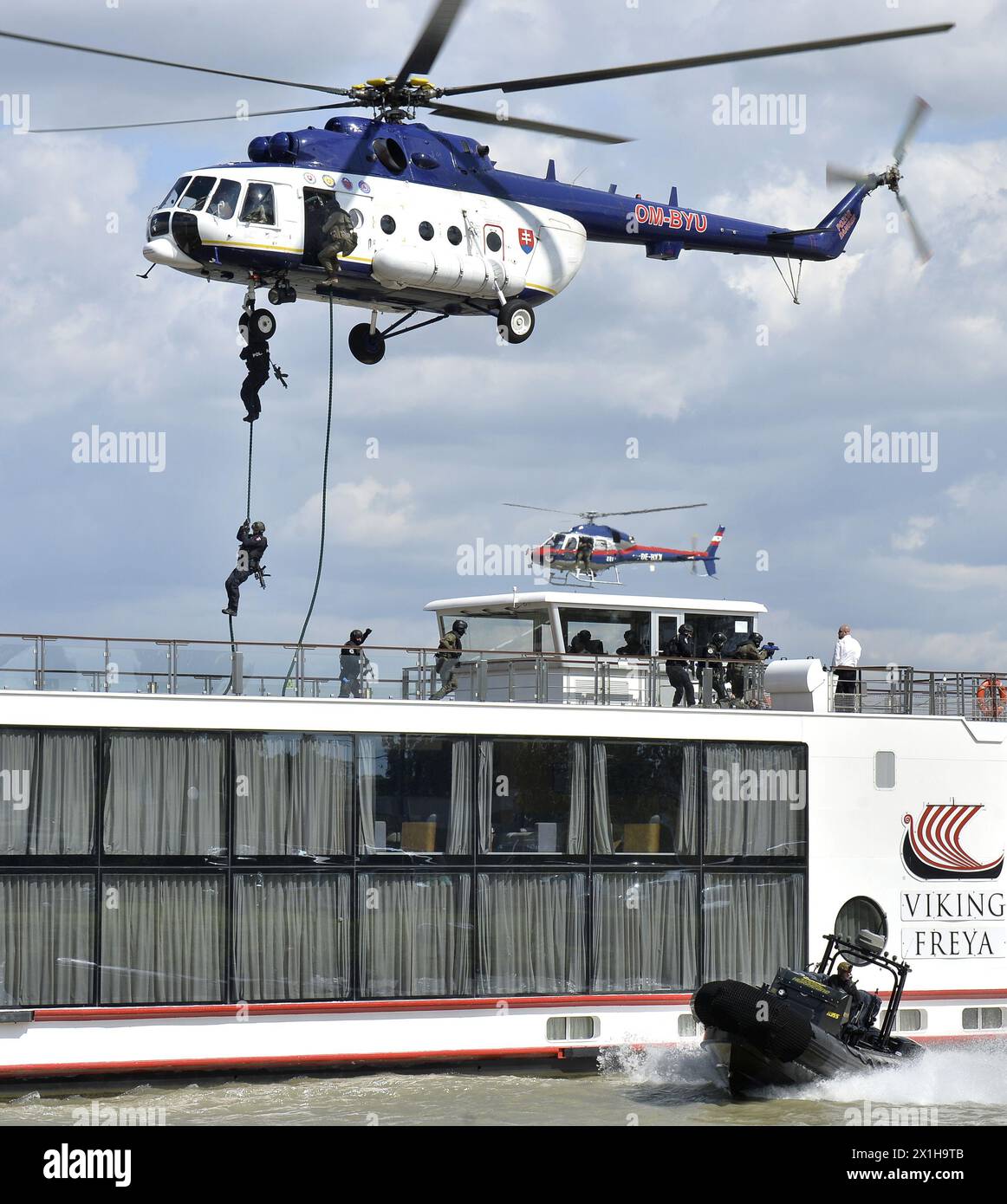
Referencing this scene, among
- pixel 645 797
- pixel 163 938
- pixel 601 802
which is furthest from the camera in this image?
pixel 645 797

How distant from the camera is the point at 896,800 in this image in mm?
23875

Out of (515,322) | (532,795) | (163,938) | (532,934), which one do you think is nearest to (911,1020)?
(532,934)

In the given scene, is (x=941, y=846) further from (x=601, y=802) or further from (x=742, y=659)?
(x=601, y=802)

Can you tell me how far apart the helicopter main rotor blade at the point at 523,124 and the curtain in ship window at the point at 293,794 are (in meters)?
11.3

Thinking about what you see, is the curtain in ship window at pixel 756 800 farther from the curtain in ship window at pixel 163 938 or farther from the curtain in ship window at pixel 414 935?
the curtain in ship window at pixel 163 938

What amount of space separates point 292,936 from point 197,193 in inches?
457

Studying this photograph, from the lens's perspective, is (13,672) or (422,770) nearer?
(13,672)

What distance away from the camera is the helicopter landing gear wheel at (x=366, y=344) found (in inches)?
1179

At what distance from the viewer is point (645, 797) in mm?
22516
